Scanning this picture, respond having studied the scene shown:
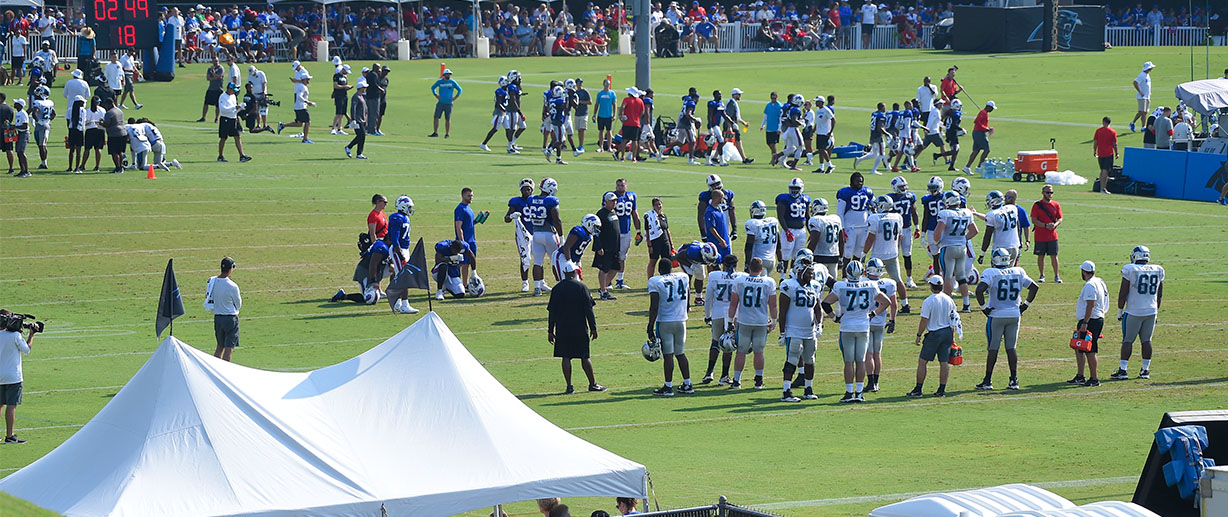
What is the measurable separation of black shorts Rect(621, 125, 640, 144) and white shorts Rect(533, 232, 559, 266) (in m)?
13.5

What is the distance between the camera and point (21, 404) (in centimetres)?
1767

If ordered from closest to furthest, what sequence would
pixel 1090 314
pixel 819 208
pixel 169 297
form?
pixel 169 297
pixel 1090 314
pixel 819 208

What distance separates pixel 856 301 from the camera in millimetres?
17703

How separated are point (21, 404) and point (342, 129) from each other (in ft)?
77.1

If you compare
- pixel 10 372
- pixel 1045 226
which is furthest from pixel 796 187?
pixel 10 372

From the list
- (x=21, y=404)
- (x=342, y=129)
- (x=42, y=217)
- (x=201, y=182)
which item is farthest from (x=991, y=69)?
(x=21, y=404)

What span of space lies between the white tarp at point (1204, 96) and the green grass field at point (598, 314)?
8.05 ft

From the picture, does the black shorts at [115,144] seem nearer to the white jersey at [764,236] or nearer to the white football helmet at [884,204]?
the white jersey at [764,236]

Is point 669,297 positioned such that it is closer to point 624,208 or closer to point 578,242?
point 578,242

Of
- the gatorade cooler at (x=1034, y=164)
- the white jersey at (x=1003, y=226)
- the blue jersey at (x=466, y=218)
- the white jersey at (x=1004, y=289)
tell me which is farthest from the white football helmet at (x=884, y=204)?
the gatorade cooler at (x=1034, y=164)

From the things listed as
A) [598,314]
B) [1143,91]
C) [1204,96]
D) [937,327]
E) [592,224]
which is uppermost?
[1143,91]

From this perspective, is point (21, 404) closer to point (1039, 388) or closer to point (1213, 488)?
point (1039, 388)

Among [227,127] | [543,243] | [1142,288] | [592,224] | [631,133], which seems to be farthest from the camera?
[631,133]

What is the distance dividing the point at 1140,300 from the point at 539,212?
8.85 m
